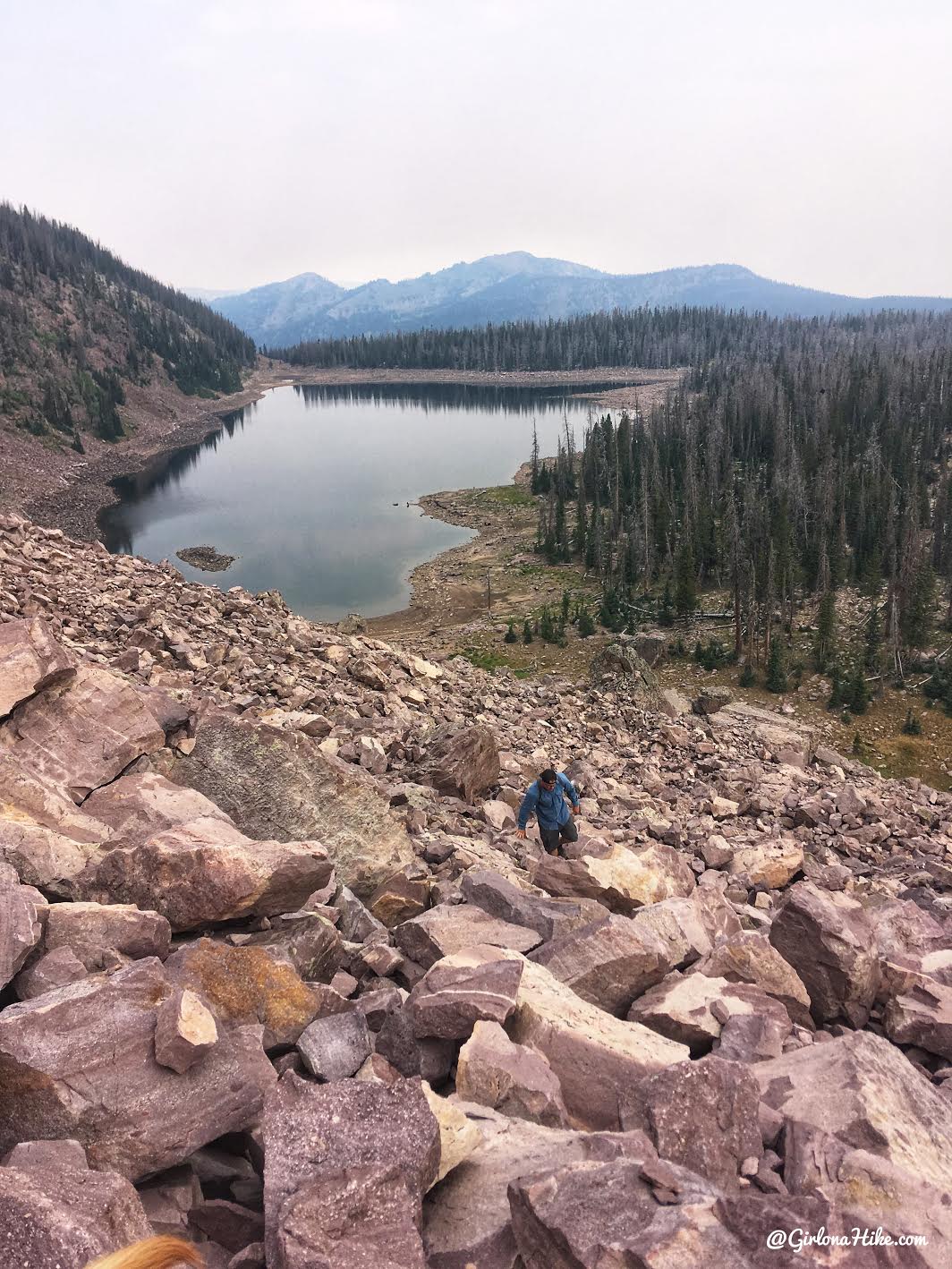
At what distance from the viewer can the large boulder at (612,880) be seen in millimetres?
10758

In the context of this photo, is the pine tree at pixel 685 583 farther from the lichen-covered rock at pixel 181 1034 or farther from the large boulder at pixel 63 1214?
the large boulder at pixel 63 1214

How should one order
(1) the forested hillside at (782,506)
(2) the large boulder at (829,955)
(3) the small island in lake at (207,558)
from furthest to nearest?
(3) the small island in lake at (207,558) → (1) the forested hillside at (782,506) → (2) the large boulder at (829,955)

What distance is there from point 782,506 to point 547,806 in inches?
1862

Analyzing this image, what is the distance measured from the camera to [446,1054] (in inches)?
251

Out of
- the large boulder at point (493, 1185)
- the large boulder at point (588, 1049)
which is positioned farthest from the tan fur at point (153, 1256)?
the large boulder at point (588, 1049)

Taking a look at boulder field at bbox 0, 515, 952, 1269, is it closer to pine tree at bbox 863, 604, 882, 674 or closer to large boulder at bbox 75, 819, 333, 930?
large boulder at bbox 75, 819, 333, 930

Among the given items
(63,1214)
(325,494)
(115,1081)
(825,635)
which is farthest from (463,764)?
(325,494)

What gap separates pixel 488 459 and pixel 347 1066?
113775 millimetres

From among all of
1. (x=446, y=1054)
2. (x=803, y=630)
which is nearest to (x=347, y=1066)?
(x=446, y=1054)

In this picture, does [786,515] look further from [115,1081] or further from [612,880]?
[115,1081]

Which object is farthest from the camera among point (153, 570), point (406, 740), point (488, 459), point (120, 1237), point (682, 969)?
point (488, 459)

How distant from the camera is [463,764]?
16062mm

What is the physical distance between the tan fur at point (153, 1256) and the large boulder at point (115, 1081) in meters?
1.15

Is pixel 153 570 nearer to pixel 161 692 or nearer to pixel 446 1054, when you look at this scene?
pixel 161 692
